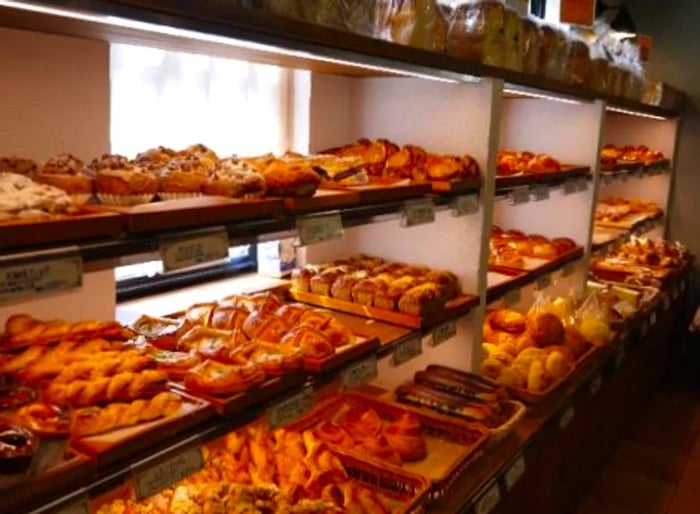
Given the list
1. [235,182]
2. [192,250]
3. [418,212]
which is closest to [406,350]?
[418,212]

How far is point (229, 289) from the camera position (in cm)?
251

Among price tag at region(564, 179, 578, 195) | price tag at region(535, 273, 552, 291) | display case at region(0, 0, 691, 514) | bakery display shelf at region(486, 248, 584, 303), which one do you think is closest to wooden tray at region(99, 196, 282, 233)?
display case at region(0, 0, 691, 514)

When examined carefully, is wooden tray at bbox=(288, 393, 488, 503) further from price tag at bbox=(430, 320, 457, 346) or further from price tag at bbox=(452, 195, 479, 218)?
price tag at bbox=(452, 195, 479, 218)

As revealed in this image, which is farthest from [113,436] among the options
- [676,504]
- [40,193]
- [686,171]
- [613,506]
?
[686,171]

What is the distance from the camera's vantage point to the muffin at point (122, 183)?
4.38 ft

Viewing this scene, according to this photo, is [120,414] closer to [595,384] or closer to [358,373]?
[358,373]

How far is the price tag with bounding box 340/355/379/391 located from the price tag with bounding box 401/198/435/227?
1.33ft

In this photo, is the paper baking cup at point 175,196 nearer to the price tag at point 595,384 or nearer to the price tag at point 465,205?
the price tag at point 465,205

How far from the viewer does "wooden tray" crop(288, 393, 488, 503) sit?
1.96 m

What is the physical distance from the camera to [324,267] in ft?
8.30

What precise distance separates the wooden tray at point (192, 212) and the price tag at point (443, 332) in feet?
2.96

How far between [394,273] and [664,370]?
3.60 metres

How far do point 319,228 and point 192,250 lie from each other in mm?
429

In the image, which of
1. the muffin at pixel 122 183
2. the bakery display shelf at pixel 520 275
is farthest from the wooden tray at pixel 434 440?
the muffin at pixel 122 183
